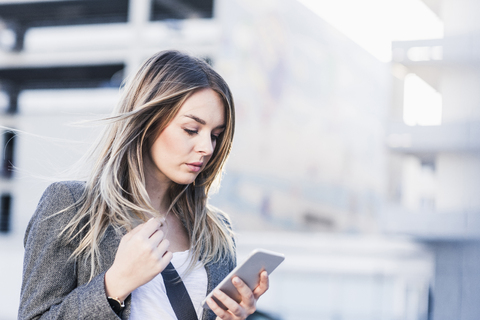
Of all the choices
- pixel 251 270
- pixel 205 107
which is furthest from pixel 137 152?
pixel 251 270

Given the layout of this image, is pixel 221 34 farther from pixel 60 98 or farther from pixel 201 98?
pixel 201 98

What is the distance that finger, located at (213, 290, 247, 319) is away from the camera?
4.29ft

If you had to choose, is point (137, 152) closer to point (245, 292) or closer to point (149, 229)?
point (149, 229)

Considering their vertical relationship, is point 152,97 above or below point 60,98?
above

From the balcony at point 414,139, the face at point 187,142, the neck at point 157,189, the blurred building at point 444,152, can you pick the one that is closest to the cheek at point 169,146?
the face at point 187,142

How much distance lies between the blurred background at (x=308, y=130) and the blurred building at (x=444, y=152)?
0.7 inches

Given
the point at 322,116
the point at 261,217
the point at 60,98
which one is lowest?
the point at 261,217

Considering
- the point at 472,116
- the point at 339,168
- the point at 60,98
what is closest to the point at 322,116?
the point at 339,168

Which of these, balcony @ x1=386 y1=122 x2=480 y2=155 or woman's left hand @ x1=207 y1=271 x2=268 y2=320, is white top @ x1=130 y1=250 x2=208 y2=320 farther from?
balcony @ x1=386 y1=122 x2=480 y2=155

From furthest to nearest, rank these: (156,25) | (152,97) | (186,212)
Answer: (156,25), (186,212), (152,97)

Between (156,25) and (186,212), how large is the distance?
19.3 m

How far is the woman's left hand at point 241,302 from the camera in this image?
4.29 ft

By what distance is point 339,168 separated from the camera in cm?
3988

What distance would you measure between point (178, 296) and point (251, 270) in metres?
0.24
